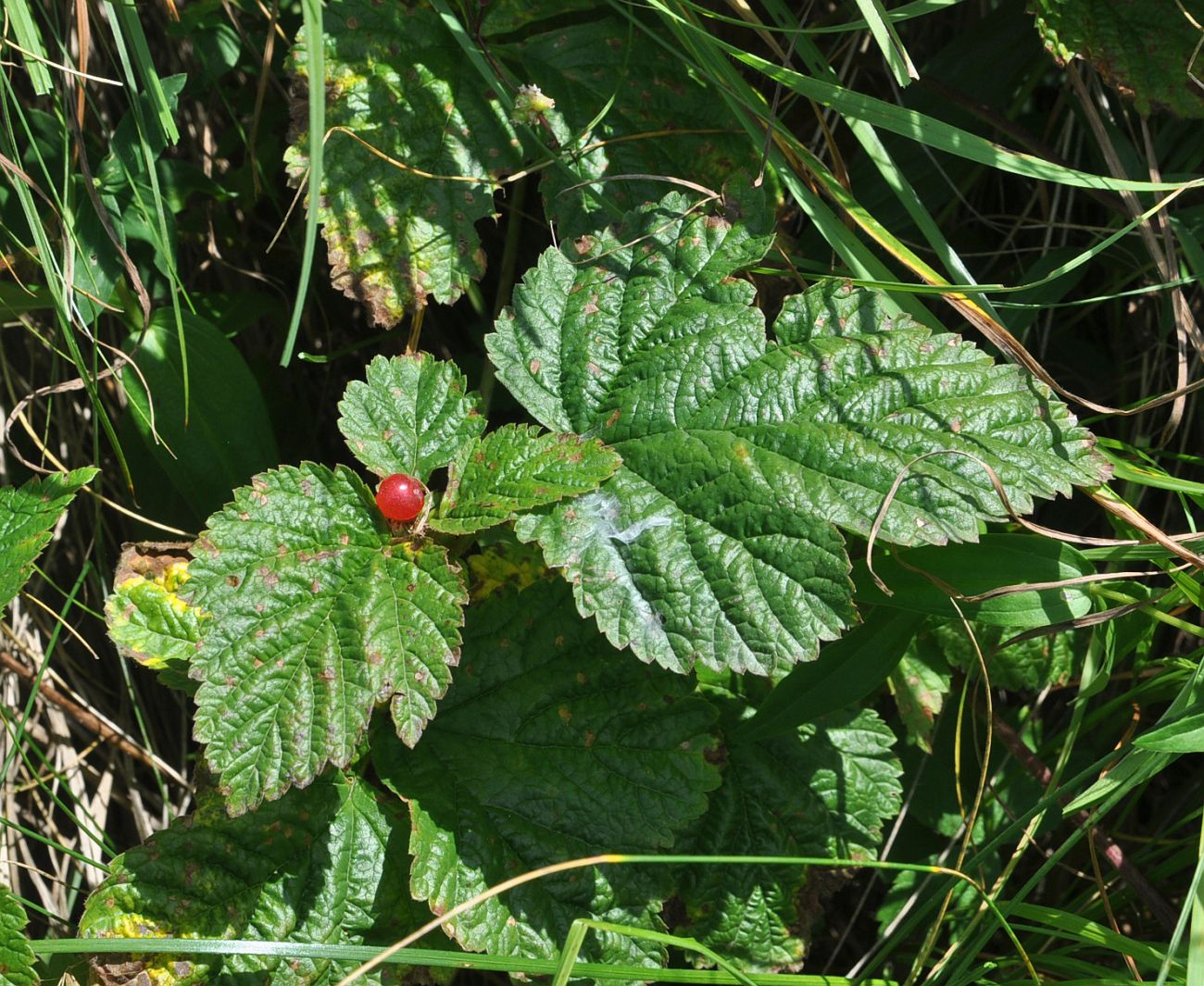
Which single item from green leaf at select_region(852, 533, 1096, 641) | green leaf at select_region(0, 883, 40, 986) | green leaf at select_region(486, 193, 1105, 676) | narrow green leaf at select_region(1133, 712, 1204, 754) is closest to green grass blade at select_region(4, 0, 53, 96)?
green leaf at select_region(486, 193, 1105, 676)

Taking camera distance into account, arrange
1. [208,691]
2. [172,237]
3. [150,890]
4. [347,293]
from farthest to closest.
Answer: [172,237] → [347,293] → [150,890] → [208,691]

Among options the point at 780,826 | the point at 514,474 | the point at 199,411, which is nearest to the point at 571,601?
the point at 514,474

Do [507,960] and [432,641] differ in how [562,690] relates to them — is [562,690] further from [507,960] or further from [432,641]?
[507,960]

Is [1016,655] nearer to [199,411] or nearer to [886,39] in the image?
[886,39]

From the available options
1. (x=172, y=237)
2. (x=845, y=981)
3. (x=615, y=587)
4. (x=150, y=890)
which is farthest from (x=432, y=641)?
(x=172, y=237)

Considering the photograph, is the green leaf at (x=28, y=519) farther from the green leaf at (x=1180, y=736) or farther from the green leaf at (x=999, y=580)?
the green leaf at (x=1180, y=736)

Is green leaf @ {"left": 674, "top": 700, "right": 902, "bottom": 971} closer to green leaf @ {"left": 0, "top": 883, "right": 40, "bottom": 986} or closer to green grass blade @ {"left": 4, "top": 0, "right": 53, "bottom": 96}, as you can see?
green leaf @ {"left": 0, "top": 883, "right": 40, "bottom": 986}

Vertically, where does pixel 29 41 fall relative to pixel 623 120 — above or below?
above
